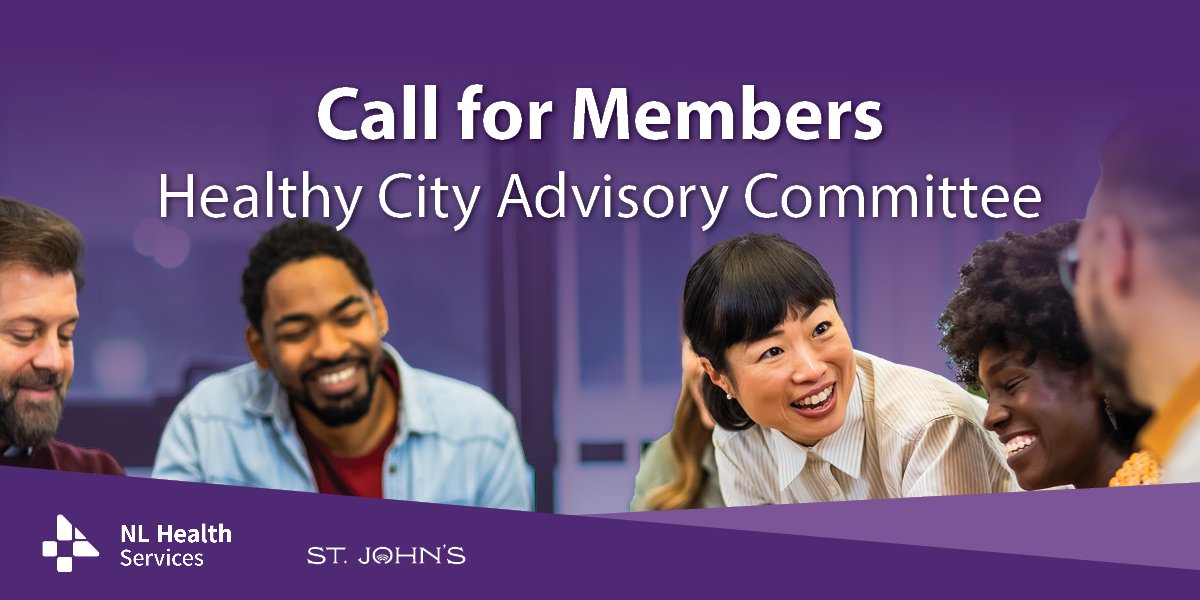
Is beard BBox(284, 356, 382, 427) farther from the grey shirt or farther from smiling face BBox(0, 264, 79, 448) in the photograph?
the grey shirt

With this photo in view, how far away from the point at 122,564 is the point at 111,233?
860 mm

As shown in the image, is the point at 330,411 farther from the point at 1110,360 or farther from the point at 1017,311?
the point at 1110,360

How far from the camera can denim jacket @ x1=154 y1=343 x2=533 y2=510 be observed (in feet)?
11.5

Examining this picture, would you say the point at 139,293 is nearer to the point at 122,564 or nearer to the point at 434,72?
the point at 122,564

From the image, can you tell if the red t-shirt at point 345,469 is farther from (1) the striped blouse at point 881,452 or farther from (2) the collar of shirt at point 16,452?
(1) the striped blouse at point 881,452

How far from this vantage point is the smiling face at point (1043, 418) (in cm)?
361

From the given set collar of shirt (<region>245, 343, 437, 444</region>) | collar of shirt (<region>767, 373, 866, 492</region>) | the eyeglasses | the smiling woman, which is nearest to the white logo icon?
collar of shirt (<region>245, 343, 437, 444</region>)

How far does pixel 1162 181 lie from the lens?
361cm

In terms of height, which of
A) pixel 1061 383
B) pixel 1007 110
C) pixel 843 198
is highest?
pixel 1007 110

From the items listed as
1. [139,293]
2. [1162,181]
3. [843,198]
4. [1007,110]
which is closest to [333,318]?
[139,293]

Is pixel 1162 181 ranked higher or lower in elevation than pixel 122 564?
higher

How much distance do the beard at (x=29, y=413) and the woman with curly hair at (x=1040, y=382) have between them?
2372 millimetres

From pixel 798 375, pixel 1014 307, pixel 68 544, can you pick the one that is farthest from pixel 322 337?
pixel 1014 307

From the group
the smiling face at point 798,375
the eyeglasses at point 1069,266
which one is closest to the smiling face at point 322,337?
the smiling face at point 798,375
